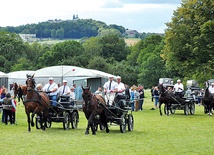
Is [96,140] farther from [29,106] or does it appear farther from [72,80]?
[72,80]

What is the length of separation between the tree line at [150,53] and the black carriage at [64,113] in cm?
3554

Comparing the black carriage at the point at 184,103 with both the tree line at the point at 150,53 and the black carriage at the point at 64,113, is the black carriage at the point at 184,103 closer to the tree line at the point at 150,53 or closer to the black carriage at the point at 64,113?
the black carriage at the point at 64,113

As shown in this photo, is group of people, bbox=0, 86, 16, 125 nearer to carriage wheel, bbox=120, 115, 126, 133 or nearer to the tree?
carriage wheel, bbox=120, 115, 126, 133

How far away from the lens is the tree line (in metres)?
62.0

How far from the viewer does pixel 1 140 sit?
67.7 feet

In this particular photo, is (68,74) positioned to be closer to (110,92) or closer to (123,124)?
(110,92)

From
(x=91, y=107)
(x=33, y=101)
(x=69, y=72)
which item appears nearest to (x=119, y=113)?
(x=91, y=107)

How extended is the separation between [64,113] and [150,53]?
97.2m

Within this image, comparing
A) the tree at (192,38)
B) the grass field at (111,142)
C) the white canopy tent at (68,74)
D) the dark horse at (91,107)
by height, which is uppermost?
the tree at (192,38)

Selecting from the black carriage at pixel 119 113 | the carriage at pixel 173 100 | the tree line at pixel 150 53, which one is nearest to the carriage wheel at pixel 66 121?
the black carriage at pixel 119 113

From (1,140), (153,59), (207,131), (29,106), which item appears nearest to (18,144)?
(1,140)

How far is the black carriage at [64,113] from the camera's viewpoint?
2559 cm

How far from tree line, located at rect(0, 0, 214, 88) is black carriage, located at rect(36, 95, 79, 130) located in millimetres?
35540

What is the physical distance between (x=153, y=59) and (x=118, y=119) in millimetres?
80881
